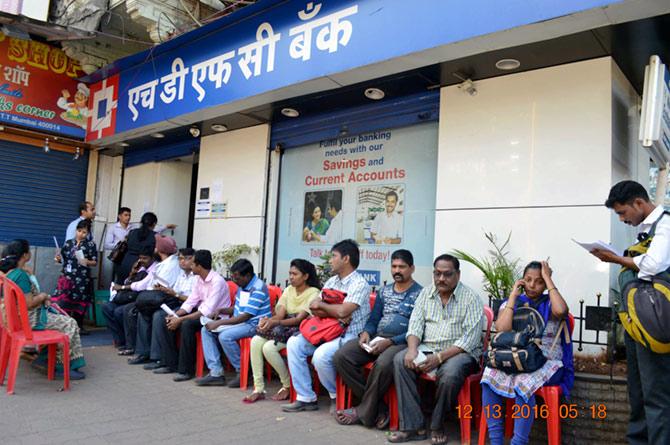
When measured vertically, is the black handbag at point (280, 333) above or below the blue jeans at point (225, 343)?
above

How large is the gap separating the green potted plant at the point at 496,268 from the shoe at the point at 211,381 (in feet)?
8.83

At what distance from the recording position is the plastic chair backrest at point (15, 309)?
472 cm

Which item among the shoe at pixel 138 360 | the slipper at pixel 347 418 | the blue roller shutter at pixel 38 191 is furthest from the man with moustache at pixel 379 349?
the blue roller shutter at pixel 38 191

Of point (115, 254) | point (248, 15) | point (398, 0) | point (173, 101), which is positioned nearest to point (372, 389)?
point (398, 0)

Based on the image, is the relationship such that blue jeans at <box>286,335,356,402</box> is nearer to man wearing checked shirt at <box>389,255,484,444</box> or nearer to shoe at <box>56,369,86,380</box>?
man wearing checked shirt at <box>389,255,484,444</box>

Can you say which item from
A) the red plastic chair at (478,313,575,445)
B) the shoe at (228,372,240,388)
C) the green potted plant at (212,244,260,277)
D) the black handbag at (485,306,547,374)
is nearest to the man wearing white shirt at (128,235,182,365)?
the green potted plant at (212,244,260,277)

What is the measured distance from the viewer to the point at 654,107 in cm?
388

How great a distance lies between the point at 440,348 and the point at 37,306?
376 cm

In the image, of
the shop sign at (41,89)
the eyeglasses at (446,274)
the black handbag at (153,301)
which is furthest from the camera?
the shop sign at (41,89)

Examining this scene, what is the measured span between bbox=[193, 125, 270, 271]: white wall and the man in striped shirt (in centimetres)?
212

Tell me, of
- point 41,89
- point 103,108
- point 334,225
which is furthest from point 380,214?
point 41,89

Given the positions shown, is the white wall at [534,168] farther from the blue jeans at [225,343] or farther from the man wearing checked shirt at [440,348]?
the blue jeans at [225,343]

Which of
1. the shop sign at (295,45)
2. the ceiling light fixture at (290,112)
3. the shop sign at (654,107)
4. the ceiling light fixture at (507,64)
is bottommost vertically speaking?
the shop sign at (654,107)

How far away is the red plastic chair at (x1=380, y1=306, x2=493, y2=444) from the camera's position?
3883 mm
